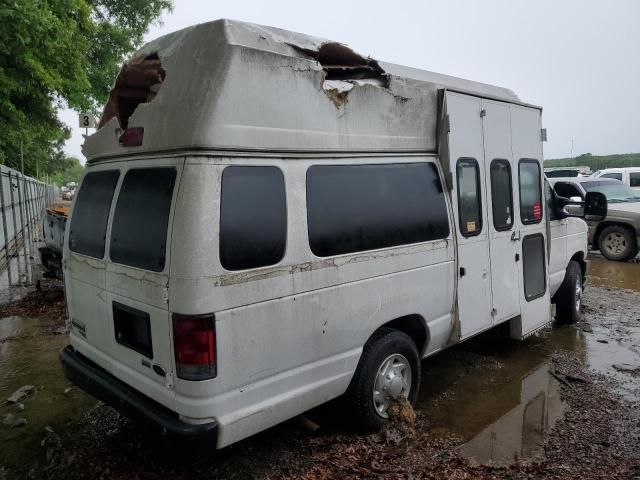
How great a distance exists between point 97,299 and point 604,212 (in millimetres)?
5400

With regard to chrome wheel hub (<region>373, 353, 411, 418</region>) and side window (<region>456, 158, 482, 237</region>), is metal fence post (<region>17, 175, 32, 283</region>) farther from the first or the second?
side window (<region>456, 158, 482, 237</region>)

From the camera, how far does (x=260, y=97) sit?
2.87m

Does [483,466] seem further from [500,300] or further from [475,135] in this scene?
[475,135]

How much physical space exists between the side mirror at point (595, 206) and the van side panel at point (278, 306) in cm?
315

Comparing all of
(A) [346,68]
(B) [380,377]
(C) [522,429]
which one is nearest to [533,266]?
(C) [522,429]

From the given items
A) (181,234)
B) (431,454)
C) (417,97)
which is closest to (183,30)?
(181,234)

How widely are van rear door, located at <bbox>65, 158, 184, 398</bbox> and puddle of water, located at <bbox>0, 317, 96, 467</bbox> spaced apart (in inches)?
30.4

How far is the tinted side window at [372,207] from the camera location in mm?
3168

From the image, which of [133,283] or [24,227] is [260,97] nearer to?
[133,283]

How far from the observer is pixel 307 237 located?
3.06 m

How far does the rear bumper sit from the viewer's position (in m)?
2.64

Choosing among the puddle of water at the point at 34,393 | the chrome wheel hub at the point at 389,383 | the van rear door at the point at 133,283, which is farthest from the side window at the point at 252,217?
the puddle of water at the point at 34,393

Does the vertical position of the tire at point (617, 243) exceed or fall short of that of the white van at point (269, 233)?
it falls short

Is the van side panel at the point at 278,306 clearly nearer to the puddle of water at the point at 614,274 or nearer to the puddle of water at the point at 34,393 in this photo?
the puddle of water at the point at 34,393
